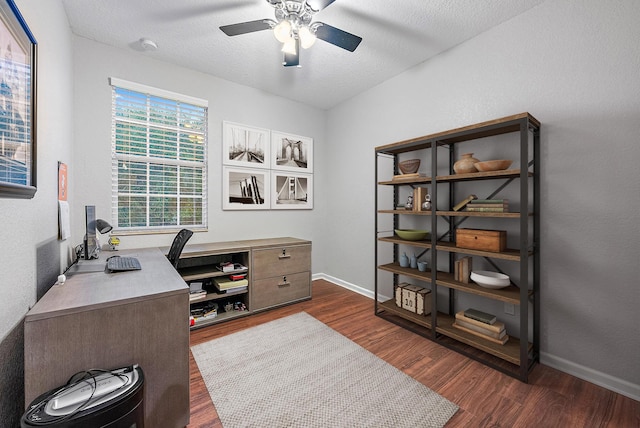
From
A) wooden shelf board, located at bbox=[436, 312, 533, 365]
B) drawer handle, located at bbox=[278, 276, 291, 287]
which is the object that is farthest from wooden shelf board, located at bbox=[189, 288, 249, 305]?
wooden shelf board, located at bbox=[436, 312, 533, 365]

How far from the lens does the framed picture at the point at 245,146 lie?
3314mm

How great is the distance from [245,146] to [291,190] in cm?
89

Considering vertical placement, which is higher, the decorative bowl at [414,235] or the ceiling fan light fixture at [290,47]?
the ceiling fan light fixture at [290,47]

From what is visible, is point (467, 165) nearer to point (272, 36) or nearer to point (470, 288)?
point (470, 288)

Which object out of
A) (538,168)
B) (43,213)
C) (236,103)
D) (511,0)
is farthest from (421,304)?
(236,103)

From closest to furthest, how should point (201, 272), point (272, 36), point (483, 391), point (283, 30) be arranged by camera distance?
point (483, 391), point (283, 30), point (272, 36), point (201, 272)

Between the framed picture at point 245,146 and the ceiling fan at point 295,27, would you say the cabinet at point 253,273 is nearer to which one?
the framed picture at point 245,146

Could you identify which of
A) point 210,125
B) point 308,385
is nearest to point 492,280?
point 308,385

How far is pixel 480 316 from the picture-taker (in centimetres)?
222

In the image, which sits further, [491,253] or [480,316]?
[480,316]

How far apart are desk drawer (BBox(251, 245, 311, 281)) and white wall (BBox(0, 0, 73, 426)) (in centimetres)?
161

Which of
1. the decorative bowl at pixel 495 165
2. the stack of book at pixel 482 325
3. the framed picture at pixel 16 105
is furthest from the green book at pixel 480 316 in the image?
the framed picture at pixel 16 105

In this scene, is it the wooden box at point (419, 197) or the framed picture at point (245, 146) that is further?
the framed picture at point (245, 146)

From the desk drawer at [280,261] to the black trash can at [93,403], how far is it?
1.85m
